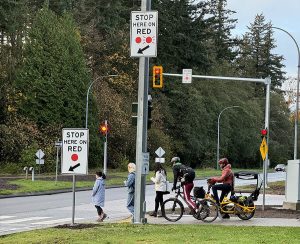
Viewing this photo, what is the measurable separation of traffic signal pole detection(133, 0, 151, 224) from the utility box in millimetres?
8145

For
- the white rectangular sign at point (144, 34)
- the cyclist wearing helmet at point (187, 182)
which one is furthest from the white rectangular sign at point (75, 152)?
the cyclist wearing helmet at point (187, 182)

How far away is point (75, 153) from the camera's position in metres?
17.5

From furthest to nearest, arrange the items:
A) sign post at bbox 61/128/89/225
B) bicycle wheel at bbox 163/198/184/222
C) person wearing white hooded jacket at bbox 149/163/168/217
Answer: person wearing white hooded jacket at bbox 149/163/168/217
bicycle wheel at bbox 163/198/184/222
sign post at bbox 61/128/89/225

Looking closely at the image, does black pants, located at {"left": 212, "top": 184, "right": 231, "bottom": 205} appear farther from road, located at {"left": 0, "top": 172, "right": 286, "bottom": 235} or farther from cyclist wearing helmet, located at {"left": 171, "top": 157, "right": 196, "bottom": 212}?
road, located at {"left": 0, "top": 172, "right": 286, "bottom": 235}

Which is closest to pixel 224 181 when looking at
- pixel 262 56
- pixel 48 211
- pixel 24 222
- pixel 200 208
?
pixel 200 208

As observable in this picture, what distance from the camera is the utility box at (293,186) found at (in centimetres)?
2475

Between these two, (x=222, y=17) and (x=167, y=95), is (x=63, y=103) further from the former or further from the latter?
(x=222, y=17)

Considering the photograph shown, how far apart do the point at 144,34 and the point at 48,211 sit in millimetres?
9622

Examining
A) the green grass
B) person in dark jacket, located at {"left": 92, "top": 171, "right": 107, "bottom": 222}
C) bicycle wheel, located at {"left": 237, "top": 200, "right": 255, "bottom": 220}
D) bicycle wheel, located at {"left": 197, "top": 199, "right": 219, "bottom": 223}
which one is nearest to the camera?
the green grass

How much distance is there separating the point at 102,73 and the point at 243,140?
1314 inches

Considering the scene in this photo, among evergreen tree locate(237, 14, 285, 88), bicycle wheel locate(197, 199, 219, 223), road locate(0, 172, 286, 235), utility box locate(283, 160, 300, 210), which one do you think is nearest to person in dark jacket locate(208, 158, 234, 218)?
bicycle wheel locate(197, 199, 219, 223)

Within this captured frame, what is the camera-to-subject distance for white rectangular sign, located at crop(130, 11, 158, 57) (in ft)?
60.3

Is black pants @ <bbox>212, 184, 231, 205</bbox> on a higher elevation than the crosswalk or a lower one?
higher

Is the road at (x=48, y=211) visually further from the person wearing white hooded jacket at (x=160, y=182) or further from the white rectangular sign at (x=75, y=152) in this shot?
the white rectangular sign at (x=75, y=152)
